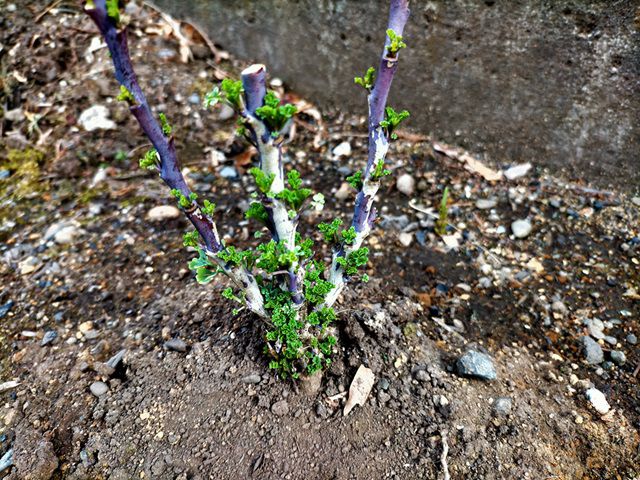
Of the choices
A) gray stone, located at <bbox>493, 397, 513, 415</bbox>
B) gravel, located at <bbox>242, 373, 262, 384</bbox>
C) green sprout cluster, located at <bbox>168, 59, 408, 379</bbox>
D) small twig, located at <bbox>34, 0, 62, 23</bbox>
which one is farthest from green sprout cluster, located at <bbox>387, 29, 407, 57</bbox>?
small twig, located at <bbox>34, 0, 62, 23</bbox>

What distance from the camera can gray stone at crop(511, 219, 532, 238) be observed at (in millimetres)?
2826

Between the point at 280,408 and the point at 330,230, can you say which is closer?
the point at 330,230

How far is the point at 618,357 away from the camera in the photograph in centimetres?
229

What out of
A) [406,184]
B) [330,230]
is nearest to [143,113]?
[330,230]

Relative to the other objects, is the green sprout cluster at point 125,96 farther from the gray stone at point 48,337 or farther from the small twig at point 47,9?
the small twig at point 47,9

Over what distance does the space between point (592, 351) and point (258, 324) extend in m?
1.58

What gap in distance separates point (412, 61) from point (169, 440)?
8.44ft

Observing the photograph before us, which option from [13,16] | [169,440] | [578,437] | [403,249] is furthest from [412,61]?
[13,16]

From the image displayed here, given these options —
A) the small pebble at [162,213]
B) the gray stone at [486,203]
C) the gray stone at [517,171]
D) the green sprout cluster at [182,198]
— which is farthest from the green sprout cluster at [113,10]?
the gray stone at [517,171]

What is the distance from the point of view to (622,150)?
9.40 ft

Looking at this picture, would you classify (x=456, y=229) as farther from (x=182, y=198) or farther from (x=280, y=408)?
(x=182, y=198)

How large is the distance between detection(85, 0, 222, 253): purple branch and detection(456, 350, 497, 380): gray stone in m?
1.18

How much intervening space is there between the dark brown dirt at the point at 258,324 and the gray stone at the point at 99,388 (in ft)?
0.07

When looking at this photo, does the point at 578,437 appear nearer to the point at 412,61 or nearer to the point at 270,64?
the point at 412,61
